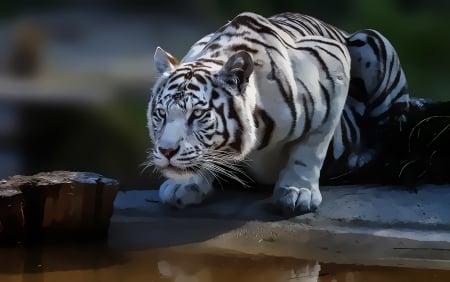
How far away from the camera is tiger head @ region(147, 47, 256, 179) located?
3.22 m

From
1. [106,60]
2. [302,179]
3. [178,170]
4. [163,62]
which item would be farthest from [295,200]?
[106,60]

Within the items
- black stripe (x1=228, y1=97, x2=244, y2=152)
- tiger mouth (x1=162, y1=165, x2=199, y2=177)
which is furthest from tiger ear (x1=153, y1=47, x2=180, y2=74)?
tiger mouth (x1=162, y1=165, x2=199, y2=177)

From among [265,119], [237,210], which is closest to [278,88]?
[265,119]

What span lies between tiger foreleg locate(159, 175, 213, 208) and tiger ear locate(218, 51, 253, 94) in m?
0.52

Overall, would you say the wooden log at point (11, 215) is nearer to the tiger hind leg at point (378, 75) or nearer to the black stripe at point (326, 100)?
the black stripe at point (326, 100)

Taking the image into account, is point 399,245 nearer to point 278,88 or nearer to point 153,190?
point 278,88

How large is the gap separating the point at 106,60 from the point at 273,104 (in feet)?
4.01

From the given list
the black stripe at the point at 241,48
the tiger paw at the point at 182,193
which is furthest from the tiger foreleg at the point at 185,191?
the black stripe at the point at 241,48

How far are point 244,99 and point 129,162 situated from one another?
1179mm

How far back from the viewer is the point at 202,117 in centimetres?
326

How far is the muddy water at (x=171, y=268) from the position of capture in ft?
9.41

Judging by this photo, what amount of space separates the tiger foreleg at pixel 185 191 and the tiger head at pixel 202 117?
1.10 feet

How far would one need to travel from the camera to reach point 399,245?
3.25 m

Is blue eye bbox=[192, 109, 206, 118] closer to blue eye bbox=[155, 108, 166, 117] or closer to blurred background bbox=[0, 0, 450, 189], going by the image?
blue eye bbox=[155, 108, 166, 117]
